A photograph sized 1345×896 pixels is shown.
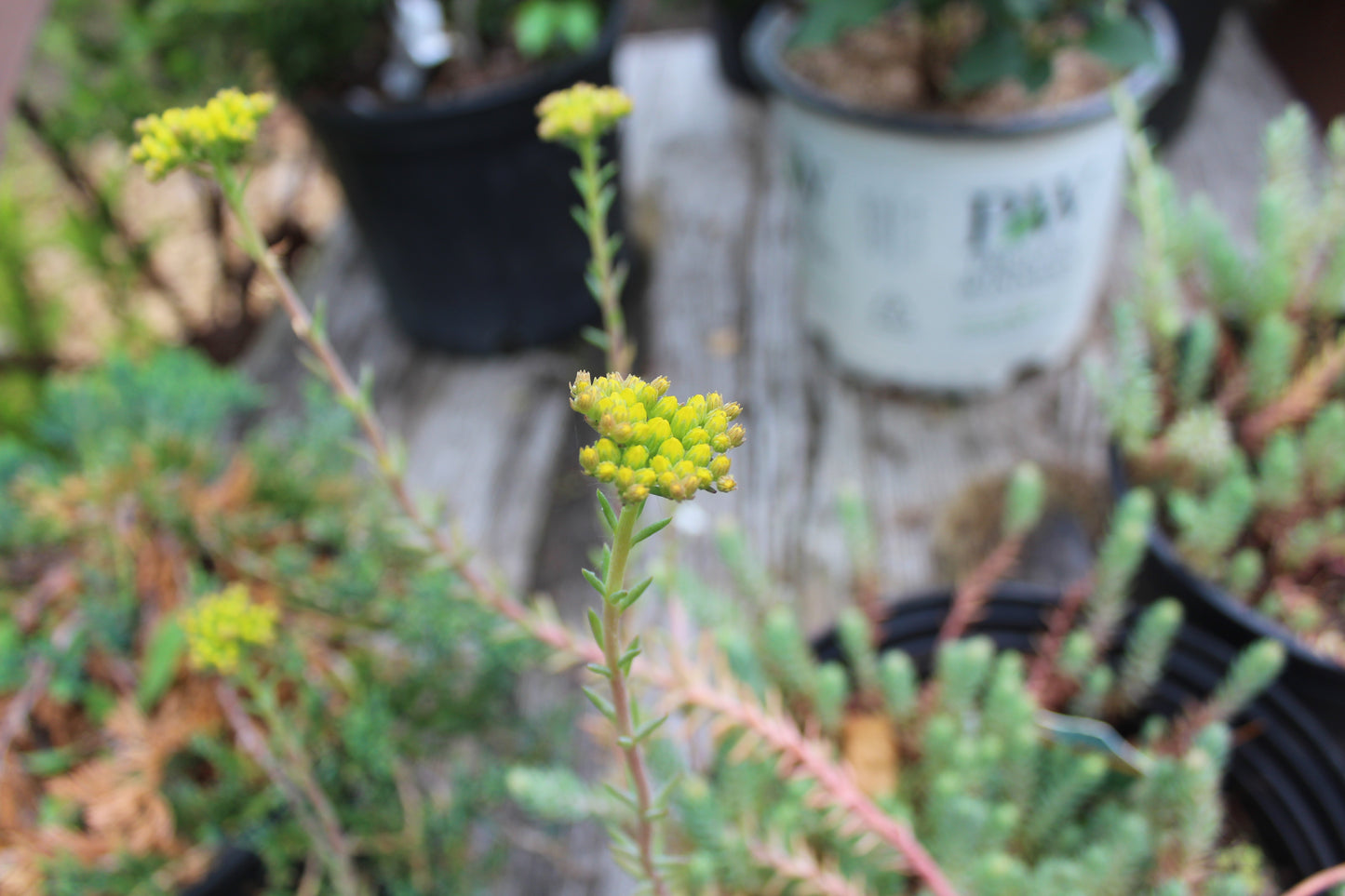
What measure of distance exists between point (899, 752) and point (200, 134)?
0.58 m

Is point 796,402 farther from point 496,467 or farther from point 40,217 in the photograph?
point 40,217

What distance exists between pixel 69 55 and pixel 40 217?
101 centimetres

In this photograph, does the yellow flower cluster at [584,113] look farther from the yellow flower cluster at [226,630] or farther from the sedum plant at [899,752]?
the yellow flower cluster at [226,630]

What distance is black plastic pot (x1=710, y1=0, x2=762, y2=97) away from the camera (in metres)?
1.66

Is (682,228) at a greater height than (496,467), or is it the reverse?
(682,228)

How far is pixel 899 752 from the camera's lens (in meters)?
0.65

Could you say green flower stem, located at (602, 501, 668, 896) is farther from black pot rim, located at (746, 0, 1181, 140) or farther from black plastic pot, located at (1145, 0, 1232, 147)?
black plastic pot, located at (1145, 0, 1232, 147)

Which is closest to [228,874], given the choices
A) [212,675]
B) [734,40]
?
[212,675]

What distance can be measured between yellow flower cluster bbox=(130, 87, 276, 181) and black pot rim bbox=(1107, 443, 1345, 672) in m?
0.66

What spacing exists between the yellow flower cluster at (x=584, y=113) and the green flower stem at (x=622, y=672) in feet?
0.69

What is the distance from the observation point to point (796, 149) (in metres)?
1.08

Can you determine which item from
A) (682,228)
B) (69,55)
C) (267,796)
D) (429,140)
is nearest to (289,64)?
(429,140)

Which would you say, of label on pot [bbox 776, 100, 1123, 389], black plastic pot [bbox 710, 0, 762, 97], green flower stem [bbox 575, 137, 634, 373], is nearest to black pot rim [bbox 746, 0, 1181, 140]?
label on pot [bbox 776, 100, 1123, 389]

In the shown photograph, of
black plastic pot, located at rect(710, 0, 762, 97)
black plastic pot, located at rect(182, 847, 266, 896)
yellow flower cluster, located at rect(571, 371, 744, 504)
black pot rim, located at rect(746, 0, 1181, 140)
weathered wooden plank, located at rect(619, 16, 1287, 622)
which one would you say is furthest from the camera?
black plastic pot, located at rect(710, 0, 762, 97)
